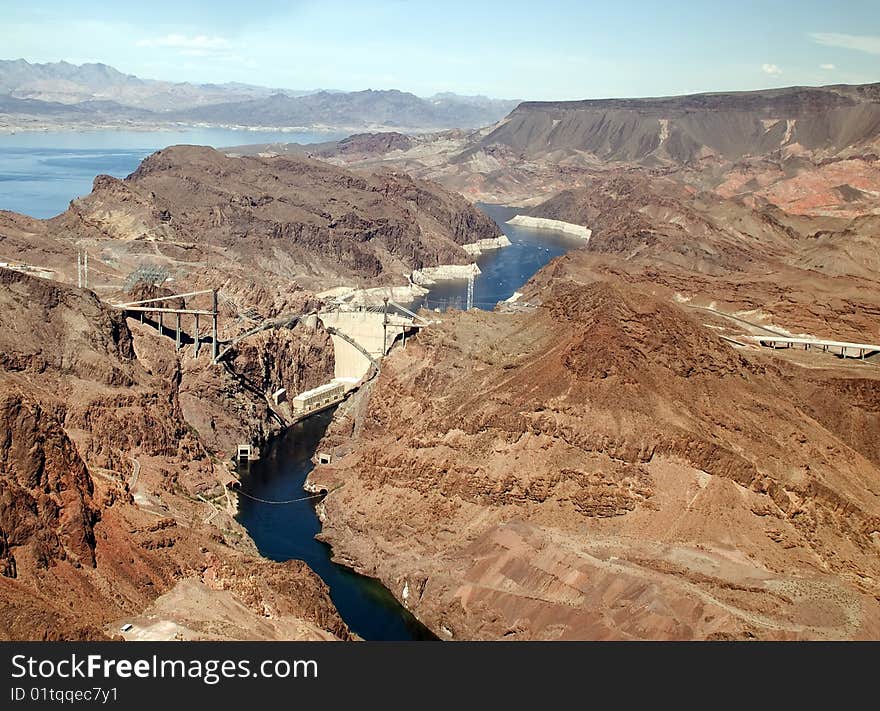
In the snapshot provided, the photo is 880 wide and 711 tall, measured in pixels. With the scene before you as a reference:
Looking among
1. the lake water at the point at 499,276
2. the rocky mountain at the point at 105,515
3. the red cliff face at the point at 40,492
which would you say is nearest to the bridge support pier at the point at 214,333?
the rocky mountain at the point at 105,515

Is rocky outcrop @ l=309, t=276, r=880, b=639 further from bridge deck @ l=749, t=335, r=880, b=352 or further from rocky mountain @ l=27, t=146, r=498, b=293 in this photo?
rocky mountain @ l=27, t=146, r=498, b=293

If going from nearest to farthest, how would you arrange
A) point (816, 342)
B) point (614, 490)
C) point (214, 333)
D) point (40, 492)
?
point (40, 492) < point (614, 490) < point (214, 333) < point (816, 342)

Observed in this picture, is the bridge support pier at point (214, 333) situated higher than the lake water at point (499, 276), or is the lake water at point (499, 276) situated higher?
the bridge support pier at point (214, 333)

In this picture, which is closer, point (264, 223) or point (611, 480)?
point (611, 480)

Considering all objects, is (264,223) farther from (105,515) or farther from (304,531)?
(105,515)

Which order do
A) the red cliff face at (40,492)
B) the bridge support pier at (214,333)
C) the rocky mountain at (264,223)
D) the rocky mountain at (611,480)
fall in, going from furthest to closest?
1. the rocky mountain at (264,223)
2. the bridge support pier at (214,333)
3. the rocky mountain at (611,480)
4. the red cliff face at (40,492)

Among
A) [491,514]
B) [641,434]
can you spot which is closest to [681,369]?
[641,434]

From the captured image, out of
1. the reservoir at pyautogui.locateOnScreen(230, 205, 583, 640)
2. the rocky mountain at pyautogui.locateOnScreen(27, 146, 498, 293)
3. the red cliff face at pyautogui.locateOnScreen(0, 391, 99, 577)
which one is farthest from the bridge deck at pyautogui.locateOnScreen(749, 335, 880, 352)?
the red cliff face at pyautogui.locateOnScreen(0, 391, 99, 577)

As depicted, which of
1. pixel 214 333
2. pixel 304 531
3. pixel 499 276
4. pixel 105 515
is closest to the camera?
pixel 105 515

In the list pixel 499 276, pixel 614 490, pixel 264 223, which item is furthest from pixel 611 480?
pixel 499 276

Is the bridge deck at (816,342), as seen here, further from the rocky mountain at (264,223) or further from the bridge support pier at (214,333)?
the rocky mountain at (264,223)

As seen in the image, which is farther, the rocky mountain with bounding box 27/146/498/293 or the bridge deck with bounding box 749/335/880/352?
the rocky mountain with bounding box 27/146/498/293

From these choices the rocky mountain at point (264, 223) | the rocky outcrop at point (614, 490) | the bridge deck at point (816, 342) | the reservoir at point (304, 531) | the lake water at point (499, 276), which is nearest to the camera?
the rocky outcrop at point (614, 490)

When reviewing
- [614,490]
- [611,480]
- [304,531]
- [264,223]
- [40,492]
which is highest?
[264,223]
